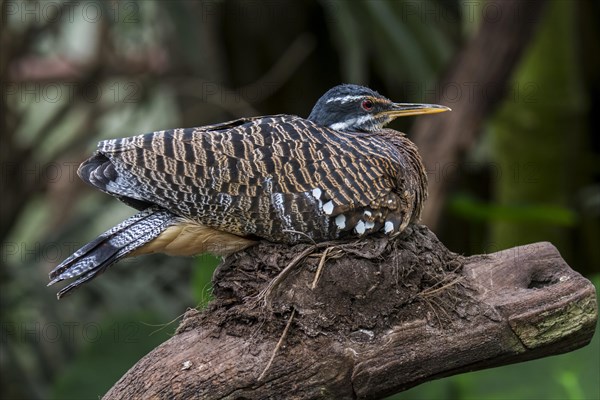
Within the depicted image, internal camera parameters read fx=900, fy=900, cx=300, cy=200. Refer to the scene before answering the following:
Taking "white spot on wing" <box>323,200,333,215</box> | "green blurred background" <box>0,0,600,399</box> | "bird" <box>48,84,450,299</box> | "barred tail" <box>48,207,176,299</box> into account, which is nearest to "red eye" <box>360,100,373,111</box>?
"bird" <box>48,84,450,299</box>

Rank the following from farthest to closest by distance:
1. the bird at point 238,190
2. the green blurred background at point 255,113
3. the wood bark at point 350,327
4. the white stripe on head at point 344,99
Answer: the green blurred background at point 255,113, the white stripe on head at point 344,99, the bird at point 238,190, the wood bark at point 350,327

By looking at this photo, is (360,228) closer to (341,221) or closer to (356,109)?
(341,221)

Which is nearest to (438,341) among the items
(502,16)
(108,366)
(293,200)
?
(293,200)

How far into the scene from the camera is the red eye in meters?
3.68

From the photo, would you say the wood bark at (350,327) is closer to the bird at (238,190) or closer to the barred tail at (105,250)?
the bird at (238,190)

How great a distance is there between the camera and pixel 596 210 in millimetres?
7809

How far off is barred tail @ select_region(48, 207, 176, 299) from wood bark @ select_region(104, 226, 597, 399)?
319mm

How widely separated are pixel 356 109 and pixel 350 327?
3.35ft

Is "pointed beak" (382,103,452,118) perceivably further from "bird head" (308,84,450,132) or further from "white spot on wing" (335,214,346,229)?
"white spot on wing" (335,214,346,229)

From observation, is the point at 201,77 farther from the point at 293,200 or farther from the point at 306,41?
the point at 293,200

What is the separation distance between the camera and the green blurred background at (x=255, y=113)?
5590mm

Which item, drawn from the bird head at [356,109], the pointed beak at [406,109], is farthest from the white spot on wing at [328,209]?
the pointed beak at [406,109]

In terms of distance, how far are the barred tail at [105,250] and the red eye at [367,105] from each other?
3.14ft

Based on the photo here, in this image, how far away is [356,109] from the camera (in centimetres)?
368
